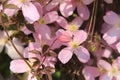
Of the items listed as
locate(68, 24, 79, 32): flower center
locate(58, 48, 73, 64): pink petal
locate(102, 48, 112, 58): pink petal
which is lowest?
locate(102, 48, 112, 58): pink petal

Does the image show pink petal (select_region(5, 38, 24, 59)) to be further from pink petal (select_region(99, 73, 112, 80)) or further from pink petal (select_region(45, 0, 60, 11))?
pink petal (select_region(99, 73, 112, 80))

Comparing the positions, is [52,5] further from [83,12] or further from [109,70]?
[109,70]

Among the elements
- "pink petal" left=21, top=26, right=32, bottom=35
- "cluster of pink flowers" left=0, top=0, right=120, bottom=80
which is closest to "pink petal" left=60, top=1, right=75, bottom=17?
"cluster of pink flowers" left=0, top=0, right=120, bottom=80

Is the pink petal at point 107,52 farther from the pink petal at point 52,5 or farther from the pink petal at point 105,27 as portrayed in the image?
the pink petal at point 52,5

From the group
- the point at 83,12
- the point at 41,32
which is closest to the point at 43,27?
the point at 41,32

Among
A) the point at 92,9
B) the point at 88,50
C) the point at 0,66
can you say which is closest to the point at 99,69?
the point at 88,50
